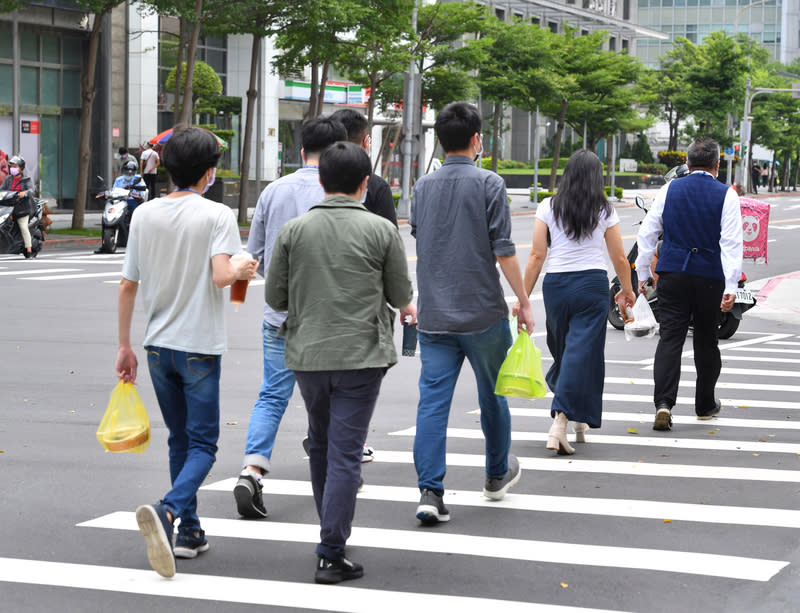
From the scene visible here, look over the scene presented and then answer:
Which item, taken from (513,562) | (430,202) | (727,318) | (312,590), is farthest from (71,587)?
(727,318)

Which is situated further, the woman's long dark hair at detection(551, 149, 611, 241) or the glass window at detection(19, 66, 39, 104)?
the glass window at detection(19, 66, 39, 104)

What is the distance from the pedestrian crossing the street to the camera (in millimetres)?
4828

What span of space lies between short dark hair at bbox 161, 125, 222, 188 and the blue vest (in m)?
4.25

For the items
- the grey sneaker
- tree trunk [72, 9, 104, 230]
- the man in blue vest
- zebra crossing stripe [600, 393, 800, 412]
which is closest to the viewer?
the grey sneaker

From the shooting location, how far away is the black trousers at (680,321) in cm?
847

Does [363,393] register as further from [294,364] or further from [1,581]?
[1,581]

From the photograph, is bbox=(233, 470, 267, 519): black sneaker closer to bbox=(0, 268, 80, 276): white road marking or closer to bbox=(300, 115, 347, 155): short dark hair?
bbox=(300, 115, 347, 155): short dark hair

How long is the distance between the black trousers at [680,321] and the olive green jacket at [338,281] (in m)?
4.00

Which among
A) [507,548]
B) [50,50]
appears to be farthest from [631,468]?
[50,50]

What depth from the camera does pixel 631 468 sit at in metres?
7.18

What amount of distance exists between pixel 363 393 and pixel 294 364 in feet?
0.97

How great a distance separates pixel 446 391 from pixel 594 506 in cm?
100

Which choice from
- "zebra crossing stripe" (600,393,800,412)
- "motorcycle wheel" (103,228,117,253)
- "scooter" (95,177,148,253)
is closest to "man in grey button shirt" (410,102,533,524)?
"zebra crossing stripe" (600,393,800,412)

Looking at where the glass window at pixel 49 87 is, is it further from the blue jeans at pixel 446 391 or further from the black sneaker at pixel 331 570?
the black sneaker at pixel 331 570
